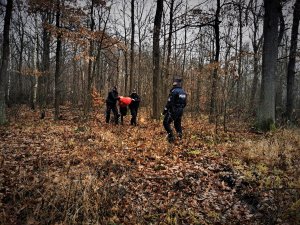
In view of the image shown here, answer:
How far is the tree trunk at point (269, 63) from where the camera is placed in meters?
9.97

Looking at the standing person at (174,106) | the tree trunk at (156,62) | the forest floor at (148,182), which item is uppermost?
the tree trunk at (156,62)

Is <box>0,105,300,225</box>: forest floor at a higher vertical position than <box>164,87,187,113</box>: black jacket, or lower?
lower

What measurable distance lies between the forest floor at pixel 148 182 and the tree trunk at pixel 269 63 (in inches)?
61.1

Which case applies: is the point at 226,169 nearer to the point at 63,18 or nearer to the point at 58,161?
the point at 58,161

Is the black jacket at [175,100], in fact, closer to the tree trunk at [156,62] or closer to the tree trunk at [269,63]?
the tree trunk at [269,63]

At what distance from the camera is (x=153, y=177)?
235 inches

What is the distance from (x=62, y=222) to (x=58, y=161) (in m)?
2.35

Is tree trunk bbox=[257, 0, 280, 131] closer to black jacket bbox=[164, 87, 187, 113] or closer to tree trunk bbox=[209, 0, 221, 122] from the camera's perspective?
tree trunk bbox=[209, 0, 221, 122]

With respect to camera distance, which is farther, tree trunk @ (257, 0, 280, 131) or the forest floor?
tree trunk @ (257, 0, 280, 131)

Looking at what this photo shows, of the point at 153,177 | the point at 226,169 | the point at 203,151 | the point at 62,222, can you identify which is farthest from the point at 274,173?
the point at 62,222

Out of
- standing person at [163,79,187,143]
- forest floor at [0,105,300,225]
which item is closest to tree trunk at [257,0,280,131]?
forest floor at [0,105,300,225]

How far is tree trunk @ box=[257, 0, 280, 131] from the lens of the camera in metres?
9.97

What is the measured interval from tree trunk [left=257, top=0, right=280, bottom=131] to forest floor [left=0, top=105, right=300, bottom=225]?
5.09ft

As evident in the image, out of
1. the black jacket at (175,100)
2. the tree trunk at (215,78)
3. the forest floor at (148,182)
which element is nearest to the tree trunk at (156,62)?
the tree trunk at (215,78)
